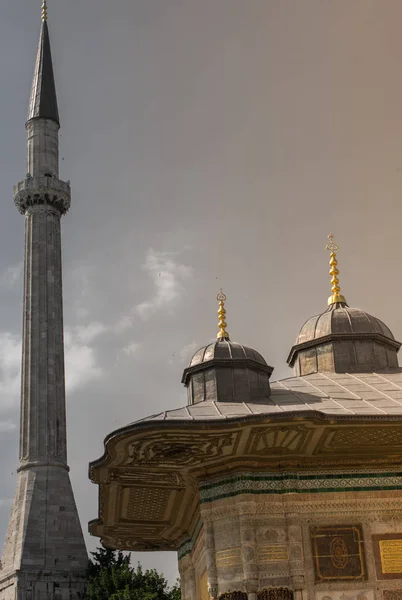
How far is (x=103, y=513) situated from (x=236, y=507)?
381 centimetres

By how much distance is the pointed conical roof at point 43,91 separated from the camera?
40.9 meters

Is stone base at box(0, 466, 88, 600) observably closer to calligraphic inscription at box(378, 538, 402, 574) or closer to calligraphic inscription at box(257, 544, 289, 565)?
calligraphic inscription at box(257, 544, 289, 565)

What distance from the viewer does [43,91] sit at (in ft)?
135

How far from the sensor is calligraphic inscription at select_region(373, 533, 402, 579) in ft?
38.6

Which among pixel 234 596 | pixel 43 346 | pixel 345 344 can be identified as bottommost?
pixel 234 596

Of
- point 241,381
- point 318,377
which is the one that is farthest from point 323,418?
point 318,377

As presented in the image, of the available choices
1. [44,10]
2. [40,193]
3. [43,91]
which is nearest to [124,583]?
[40,193]

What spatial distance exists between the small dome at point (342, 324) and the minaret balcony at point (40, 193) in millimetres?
24558

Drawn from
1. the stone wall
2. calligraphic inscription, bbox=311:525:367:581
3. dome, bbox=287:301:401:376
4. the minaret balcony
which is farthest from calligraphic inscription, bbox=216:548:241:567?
the minaret balcony

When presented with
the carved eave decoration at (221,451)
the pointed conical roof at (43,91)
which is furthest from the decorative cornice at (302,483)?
the pointed conical roof at (43,91)

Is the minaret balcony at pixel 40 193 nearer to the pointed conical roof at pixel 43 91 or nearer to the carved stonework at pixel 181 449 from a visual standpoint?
the pointed conical roof at pixel 43 91

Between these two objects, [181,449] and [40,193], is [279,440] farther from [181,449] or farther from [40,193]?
[40,193]

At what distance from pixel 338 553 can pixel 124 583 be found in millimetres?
19578

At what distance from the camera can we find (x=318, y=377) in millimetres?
14281
